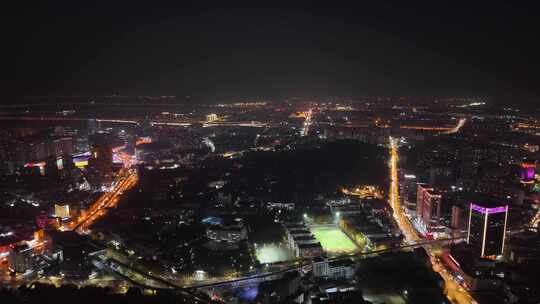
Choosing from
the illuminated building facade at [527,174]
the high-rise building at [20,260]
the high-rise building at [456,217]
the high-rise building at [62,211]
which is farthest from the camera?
the illuminated building facade at [527,174]

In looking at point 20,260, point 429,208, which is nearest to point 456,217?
point 429,208

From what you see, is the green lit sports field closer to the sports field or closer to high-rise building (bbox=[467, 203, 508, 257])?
the sports field

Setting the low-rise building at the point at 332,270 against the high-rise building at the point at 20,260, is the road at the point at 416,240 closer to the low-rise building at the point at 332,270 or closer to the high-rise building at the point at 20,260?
the low-rise building at the point at 332,270

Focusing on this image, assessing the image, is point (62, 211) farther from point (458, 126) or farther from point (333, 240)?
point (458, 126)

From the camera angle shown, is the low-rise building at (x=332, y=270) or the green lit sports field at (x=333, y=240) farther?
the green lit sports field at (x=333, y=240)

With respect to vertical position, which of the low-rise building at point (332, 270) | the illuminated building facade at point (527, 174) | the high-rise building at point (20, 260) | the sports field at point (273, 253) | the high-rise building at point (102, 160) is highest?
the high-rise building at point (102, 160)

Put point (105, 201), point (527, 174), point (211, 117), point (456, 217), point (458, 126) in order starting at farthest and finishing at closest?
point (211, 117), point (458, 126), point (527, 174), point (105, 201), point (456, 217)

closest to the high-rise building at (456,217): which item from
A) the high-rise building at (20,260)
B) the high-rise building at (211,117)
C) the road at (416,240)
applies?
the road at (416,240)
